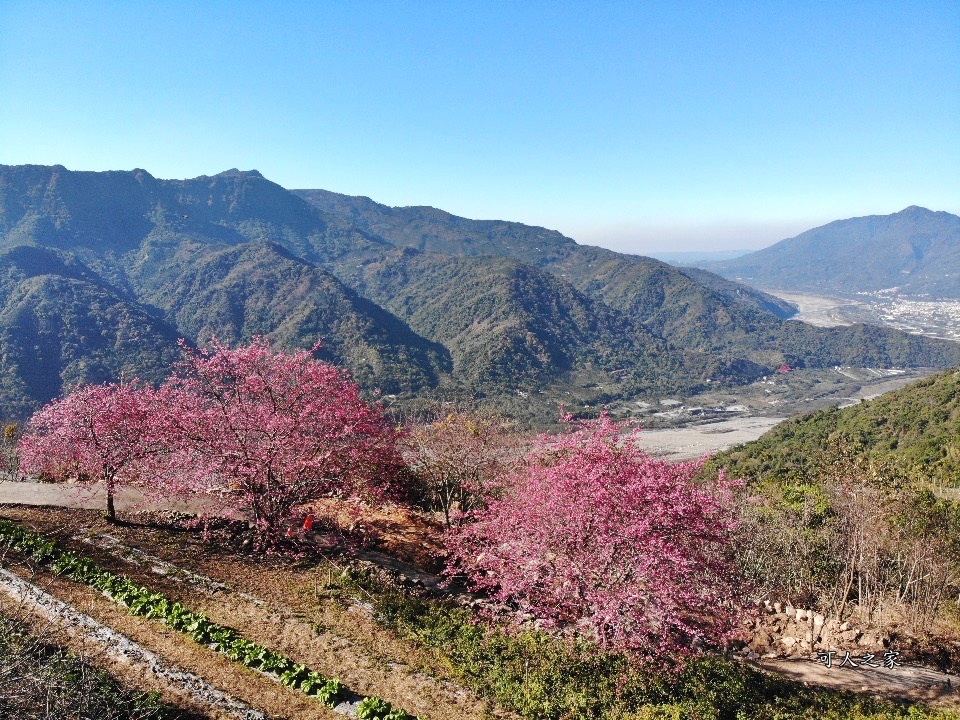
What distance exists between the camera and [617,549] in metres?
9.76

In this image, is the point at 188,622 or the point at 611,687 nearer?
the point at 611,687

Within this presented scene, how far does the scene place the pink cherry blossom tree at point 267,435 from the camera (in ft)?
45.5

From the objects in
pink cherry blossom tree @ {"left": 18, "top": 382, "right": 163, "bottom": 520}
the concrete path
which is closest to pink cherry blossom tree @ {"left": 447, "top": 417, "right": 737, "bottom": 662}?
the concrete path

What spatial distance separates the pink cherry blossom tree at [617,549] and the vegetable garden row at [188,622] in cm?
365

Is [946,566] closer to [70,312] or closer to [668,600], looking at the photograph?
[668,600]

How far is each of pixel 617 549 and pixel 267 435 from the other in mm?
9256

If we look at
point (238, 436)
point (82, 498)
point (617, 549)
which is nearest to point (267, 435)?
point (238, 436)

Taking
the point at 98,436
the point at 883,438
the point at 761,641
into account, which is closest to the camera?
the point at 761,641

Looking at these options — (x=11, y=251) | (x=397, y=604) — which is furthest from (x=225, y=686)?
(x=11, y=251)

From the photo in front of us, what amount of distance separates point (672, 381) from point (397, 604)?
191 m

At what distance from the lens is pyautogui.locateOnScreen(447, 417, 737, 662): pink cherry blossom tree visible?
9492 mm

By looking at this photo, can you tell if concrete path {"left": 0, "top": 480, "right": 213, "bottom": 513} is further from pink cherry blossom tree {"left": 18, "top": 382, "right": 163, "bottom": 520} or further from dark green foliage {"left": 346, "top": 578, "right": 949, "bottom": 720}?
dark green foliage {"left": 346, "top": 578, "right": 949, "bottom": 720}

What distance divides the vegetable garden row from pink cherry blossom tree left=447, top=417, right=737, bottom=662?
3.65 metres

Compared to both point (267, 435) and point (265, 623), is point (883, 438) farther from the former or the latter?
point (265, 623)
